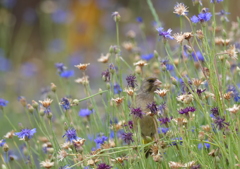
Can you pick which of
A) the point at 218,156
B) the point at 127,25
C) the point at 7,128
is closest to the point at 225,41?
the point at 218,156

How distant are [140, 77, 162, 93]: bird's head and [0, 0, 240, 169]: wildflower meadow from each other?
11 mm

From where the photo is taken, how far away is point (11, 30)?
37.7ft

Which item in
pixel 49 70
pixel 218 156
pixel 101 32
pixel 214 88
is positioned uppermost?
pixel 101 32

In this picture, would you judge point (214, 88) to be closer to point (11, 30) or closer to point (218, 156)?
point (218, 156)

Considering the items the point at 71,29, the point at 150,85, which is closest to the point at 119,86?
the point at 150,85

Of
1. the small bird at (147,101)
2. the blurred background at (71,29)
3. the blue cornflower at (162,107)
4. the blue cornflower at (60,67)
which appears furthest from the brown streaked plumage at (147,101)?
the blurred background at (71,29)

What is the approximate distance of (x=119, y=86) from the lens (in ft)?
12.3

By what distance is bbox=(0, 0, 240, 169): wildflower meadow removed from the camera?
8.82 ft

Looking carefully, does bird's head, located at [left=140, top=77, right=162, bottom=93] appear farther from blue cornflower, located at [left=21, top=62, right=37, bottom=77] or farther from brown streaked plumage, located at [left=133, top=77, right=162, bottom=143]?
blue cornflower, located at [left=21, top=62, right=37, bottom=77]

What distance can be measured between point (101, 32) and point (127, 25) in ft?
1.95

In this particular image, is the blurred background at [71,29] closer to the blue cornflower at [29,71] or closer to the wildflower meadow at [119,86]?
the wildflower meadow at [119,86]

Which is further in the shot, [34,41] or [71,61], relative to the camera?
[34,41]

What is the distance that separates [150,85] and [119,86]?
0.33m

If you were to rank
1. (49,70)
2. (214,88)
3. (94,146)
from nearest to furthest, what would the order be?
(214,88) → (94,146) → (49,70)
